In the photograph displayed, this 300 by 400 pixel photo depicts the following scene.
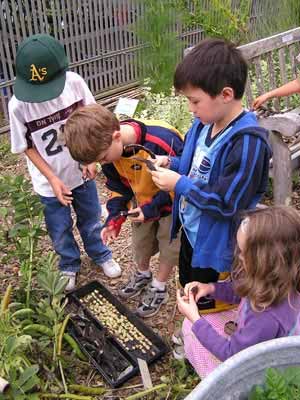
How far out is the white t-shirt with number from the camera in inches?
87.9

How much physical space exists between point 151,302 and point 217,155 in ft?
3.68

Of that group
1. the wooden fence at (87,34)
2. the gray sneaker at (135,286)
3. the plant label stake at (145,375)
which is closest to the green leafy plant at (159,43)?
the wooden fence at (87,34)

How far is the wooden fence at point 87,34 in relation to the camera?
4.65 m

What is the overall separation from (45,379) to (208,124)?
129cm

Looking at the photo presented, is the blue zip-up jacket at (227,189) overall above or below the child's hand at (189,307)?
above

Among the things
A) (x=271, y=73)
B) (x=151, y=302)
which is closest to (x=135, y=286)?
(x=151, y=302)

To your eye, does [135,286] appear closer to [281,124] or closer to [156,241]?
[156,241]

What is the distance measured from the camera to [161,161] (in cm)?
186

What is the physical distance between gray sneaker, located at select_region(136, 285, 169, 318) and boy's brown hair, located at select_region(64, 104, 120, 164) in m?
0.96

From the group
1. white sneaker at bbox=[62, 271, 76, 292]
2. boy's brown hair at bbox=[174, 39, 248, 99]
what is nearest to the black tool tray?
white sneaker at bbox=[62, 271, 76, 292]

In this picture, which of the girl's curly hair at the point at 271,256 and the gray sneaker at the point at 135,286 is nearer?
the girl's curly hair at the point at 271,256

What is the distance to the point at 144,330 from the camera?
7.50 feet

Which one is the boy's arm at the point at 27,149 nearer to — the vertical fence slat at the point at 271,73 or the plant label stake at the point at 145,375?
the plant label stake at the point at 145,375

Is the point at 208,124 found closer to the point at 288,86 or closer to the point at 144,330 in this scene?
the point at 144,330
